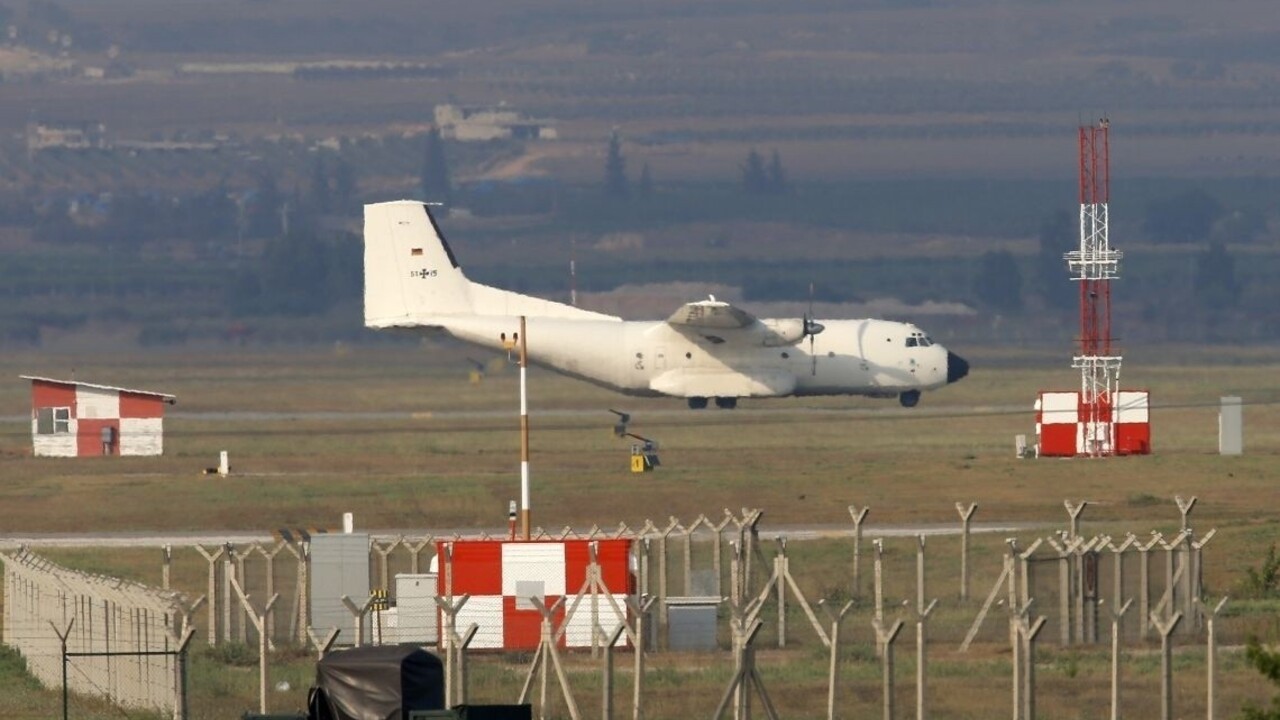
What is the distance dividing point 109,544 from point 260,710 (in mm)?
21675

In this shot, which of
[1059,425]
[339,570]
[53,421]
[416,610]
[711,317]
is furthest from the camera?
[711,317]

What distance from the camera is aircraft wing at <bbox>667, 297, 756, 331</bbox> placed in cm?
6925

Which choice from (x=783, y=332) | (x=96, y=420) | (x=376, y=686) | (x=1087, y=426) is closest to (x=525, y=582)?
(x=376, y=686)

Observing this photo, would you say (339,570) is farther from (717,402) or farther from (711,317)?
(717,402)

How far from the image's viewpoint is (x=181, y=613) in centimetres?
2400

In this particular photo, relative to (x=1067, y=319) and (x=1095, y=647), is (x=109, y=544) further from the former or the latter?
(x=1067, y=319)

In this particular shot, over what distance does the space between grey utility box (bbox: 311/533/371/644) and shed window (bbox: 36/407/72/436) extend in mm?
34047

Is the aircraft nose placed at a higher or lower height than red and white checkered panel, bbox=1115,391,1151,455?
higher

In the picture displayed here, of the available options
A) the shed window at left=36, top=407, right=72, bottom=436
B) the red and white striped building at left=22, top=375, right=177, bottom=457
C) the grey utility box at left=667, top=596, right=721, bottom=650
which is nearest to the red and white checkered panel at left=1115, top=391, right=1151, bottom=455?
the red and white striped building at left=22, top=375, right=177, bottom=457

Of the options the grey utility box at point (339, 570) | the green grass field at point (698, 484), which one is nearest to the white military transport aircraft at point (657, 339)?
the green grass field at point (698, 484)

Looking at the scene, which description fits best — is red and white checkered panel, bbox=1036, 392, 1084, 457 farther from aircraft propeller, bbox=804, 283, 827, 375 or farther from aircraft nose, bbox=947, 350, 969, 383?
aircraft nose, bbox=947, 350, 969, 383

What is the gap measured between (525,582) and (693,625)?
239 centimetres

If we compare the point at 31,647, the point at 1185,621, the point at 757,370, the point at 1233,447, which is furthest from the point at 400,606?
the point at 757,370

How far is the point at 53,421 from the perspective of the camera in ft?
217
